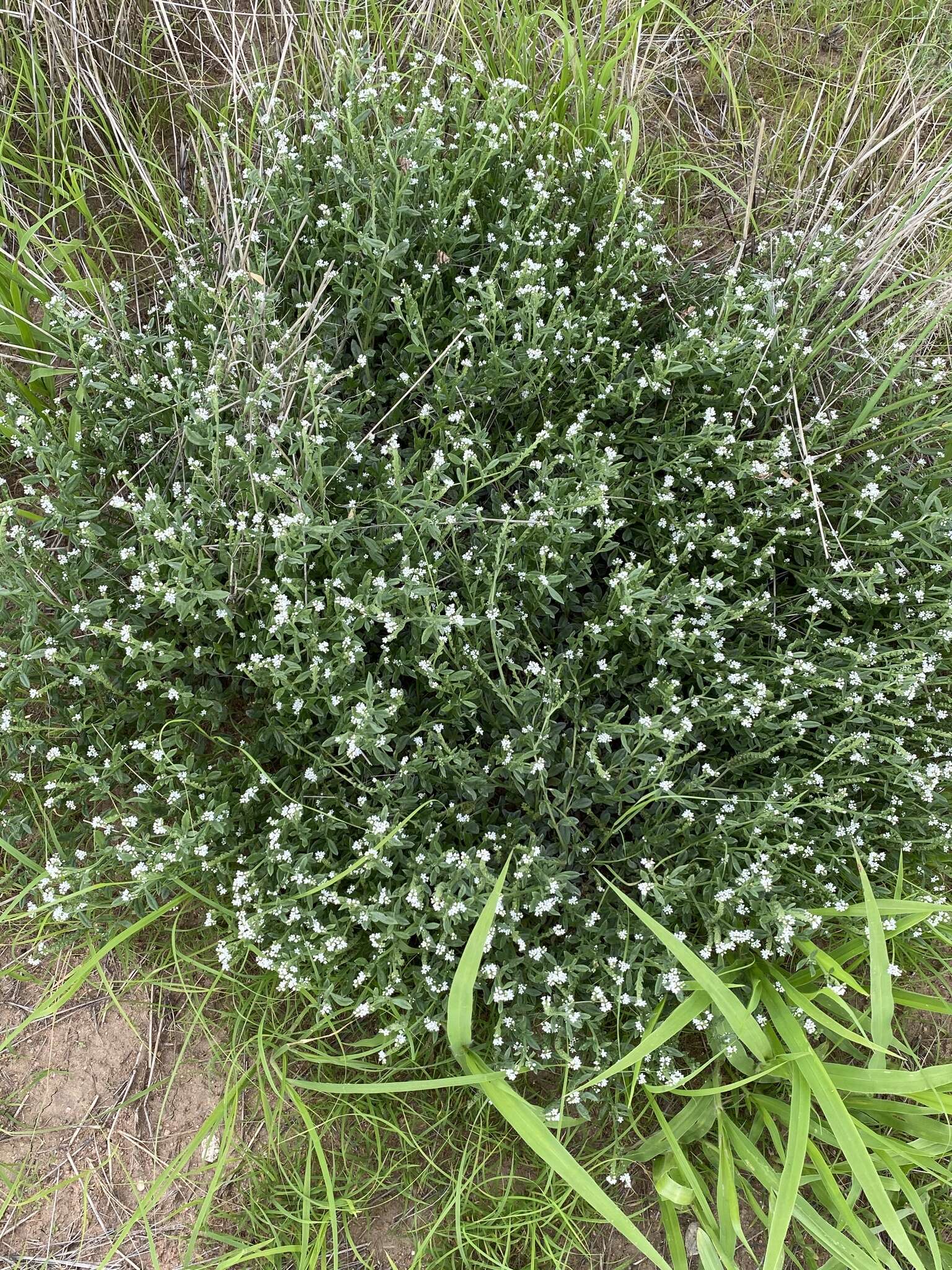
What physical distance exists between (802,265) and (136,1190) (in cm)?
416

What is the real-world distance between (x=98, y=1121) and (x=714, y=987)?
2.17 metres


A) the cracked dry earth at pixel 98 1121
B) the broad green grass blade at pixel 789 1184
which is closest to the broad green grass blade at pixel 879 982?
the broad green grass blade at pixel 789 1184

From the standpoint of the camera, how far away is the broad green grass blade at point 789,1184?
→ 222cm

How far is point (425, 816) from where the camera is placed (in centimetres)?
269

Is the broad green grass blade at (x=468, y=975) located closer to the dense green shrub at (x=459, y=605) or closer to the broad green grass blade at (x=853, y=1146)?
the dense green shrub at (x=459, y=605)

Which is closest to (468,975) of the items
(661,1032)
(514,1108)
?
(514,1108)

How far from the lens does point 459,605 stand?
2.81 meters

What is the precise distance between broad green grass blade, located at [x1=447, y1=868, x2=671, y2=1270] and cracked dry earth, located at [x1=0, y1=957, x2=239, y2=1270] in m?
1.15

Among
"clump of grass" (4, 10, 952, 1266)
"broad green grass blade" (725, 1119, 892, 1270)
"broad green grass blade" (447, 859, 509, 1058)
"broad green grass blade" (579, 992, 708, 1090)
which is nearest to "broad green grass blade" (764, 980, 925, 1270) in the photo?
"clump of grass" (4, 10, 952, 1266)

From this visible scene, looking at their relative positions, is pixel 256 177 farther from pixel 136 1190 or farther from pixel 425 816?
pixel 136 1190

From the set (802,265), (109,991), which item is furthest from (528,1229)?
(802,265)

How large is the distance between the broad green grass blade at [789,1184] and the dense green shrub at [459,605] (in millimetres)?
402

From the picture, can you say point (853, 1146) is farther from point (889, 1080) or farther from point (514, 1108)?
point (514, 1108)

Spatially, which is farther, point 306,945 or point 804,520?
point 804,520
